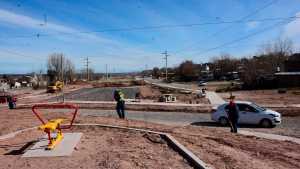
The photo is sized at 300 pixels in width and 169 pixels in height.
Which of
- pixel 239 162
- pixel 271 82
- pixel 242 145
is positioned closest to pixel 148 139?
pixel 242 145

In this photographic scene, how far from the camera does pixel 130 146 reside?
10320mm

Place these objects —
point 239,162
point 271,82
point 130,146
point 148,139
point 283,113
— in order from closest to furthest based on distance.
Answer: point 239,162 < point 130,146 < point 148,139 < point 283,113 < point 271,82

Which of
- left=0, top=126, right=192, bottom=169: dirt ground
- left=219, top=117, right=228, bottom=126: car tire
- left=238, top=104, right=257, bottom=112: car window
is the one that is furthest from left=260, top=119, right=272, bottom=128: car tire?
left=0, top=126, right=192, bottom=169: dirt ground

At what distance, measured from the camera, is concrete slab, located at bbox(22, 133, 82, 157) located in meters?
9.16

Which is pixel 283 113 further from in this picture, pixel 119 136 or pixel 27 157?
pixel 27 157

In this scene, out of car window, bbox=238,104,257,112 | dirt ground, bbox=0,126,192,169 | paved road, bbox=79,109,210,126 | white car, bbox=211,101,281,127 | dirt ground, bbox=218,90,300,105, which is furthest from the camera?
dirt ground, bbox=218,90,300,105

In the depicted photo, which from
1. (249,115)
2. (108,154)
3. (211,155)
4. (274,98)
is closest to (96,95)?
(274,98)

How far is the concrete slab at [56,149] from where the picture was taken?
9156 millimetres

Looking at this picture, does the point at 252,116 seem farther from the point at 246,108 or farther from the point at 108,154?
the point at 108,154

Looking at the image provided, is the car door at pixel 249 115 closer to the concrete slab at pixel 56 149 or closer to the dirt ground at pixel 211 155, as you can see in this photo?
the dirt ground at pixel 211 155

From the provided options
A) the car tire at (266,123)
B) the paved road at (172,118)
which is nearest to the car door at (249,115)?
the car tire at (266,123)

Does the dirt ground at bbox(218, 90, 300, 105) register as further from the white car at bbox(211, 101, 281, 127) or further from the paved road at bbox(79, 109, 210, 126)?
the white car at bbox(211, 101, 281, 127)

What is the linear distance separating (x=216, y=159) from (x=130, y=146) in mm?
2622

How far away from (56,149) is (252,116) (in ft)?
46.7
